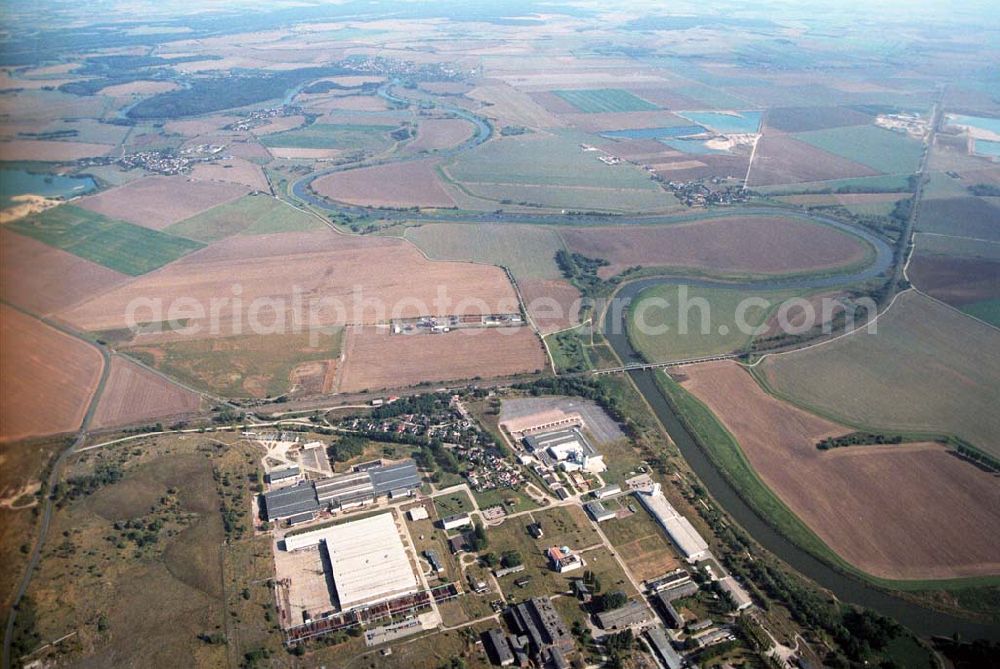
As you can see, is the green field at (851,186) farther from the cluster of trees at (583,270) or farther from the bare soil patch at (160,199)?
the bare soil patch at (160,199)

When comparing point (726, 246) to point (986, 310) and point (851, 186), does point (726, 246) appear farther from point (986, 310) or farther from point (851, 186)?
point (851, 186)

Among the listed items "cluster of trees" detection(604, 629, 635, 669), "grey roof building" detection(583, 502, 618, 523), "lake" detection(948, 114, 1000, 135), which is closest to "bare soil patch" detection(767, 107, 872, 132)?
"lake" detection(948, 114, 1000, 135)

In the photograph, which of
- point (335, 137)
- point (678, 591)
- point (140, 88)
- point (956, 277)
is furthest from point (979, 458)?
point (140, 88)

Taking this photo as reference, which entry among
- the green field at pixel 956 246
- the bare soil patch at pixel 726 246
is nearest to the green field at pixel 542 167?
the bare soil patch at pixel 726 246

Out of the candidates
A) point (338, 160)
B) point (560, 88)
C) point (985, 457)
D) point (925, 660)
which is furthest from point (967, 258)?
point (560, 88)

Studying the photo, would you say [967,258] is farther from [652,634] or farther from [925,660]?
[652,634]
